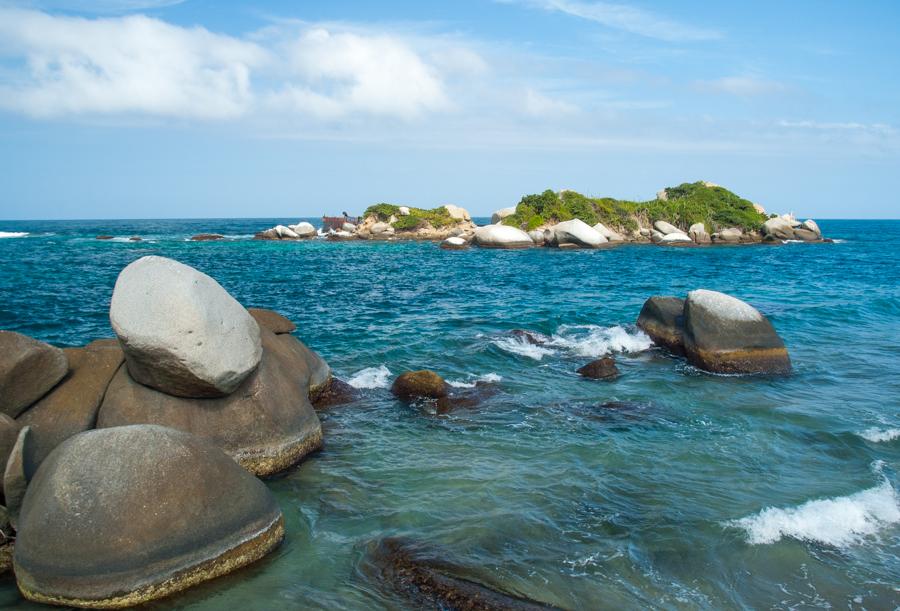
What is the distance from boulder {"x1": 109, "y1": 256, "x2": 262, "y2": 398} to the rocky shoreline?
47.7 meters

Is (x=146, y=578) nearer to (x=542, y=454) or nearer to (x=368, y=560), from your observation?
(x=368, y=560)

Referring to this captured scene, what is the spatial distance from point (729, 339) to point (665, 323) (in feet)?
7.63

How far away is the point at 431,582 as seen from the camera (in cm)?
665

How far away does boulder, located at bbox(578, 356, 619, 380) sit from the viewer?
A: 14.9 m

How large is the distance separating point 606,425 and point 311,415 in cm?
509

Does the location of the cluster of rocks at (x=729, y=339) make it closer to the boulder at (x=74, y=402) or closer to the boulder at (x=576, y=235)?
the boulder at (x=74, y=402)

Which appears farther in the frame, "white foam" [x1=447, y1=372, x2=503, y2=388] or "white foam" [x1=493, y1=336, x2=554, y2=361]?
"white foam" [x1=493, y1=336, x2=554, y2=361]

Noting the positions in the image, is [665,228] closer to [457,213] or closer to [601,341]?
[457,213]

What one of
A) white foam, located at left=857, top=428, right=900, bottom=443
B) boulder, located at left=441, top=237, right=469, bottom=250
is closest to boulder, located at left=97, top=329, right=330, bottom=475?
white foam, located at left=857, top=428, right=900, bottom=443

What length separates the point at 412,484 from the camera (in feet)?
30.3

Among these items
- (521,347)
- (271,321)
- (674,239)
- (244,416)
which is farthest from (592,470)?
(674,239)

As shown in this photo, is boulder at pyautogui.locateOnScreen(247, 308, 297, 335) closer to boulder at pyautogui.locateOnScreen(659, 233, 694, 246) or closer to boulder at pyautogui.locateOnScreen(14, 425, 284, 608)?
boulder at pyautogui.locateOnScreen(14, 425, 284, 608)

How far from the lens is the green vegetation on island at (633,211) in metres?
62.5

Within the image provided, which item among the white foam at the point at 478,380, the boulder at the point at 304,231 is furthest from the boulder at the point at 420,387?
the boulder at the point at 304,231
